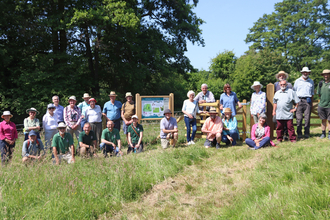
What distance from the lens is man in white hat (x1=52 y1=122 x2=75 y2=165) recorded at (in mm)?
6660

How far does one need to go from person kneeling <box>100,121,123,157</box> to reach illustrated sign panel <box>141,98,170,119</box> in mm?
1827

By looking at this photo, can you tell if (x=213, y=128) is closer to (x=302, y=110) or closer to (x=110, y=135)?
(x=302, y=110)

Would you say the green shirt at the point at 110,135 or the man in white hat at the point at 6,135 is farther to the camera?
the green shirt at the point at 110,135

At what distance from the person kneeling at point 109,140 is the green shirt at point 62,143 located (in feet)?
3.06

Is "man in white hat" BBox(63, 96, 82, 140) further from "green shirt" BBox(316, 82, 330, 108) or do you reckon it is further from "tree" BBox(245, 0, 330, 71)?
"tree" BBox(245, 0, 330, 71)

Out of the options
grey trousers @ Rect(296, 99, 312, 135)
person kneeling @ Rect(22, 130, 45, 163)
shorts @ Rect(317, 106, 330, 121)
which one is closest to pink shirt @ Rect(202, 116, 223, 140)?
grey trousers @ Rect(296, 99, 312, 135)

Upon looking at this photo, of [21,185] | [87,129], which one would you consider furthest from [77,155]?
[21,185]

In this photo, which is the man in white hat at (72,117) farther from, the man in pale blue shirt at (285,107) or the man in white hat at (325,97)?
the man in white hat at (325,97)

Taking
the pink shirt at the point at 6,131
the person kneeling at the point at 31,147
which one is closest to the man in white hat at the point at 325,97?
the person kneeling at the point at 31,147

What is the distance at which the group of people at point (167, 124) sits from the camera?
684 cm

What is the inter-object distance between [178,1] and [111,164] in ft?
54.6

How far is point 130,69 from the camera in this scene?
18391 mm

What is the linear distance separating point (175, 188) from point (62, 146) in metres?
3.62

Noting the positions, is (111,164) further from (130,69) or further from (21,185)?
(130,69)
